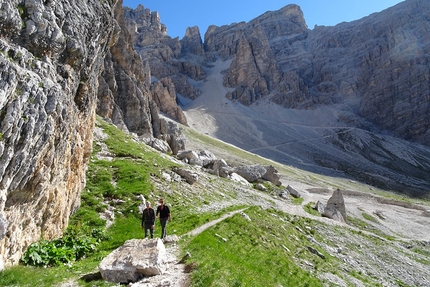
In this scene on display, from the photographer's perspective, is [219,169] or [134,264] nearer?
[134,264]

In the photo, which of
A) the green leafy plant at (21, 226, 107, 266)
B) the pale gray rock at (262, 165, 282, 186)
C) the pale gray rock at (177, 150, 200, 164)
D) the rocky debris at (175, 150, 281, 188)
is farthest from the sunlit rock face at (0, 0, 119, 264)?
the pale gray rock at (262, 165, 282, 186)

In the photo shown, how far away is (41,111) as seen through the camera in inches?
514

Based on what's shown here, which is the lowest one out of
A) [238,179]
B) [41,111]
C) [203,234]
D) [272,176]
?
[272,176]

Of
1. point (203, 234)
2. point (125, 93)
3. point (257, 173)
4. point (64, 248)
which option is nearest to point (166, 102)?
point (125, 93)

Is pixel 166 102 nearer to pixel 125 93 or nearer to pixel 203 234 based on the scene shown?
pixel 125 93

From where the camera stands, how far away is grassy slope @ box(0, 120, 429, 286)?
40.8 ft

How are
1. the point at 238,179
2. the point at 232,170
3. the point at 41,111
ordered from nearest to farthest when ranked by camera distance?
the point at 41,111 → the point at 238,179 → the point at 232,170

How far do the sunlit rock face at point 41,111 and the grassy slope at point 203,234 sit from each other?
7.82 feet

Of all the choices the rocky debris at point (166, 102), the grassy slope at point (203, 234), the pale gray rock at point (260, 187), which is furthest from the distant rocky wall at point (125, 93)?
the rocky debris at point (166, 102)

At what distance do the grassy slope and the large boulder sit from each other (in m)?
0.54

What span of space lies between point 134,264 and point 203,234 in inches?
286

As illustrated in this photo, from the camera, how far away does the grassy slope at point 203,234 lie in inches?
490

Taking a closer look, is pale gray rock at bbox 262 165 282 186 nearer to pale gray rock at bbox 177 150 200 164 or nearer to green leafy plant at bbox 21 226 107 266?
pale gray rock at bbox 177 150 200 164

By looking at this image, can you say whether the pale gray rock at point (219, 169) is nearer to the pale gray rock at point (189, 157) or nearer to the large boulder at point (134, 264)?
the pale gray rock at point (189, 157)
